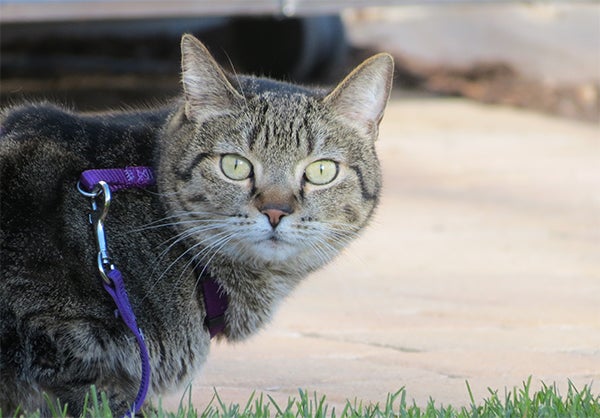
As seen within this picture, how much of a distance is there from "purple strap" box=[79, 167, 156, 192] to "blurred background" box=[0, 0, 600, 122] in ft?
19.9

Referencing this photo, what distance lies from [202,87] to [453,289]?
2.03 m

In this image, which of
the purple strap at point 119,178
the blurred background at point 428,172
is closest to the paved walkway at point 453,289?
the blurred background at point 428,172

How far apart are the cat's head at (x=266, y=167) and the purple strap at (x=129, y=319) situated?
32cm

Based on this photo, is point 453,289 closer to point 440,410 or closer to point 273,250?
point 273,250

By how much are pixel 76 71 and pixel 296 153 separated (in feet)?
26.2

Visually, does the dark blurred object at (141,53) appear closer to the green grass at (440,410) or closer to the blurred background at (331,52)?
the blurred background at (331,52)

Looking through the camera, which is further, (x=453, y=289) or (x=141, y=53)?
(x=141, y=53)

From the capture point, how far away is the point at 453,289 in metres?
4.94

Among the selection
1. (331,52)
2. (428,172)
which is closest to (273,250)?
(428,172)

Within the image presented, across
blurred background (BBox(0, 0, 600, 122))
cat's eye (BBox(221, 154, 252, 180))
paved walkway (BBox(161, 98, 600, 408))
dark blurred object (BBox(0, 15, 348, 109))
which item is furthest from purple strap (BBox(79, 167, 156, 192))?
dark blurred object (BBox(0, 15, 348, 109))

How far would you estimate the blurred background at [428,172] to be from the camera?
3.75m

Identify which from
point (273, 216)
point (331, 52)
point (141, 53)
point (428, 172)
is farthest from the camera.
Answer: point (141, 53)

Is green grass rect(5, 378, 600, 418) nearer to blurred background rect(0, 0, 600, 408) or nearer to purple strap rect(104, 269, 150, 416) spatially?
purple strap rect(104, 269, 150, 416)

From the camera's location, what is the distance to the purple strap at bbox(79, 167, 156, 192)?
304cm
